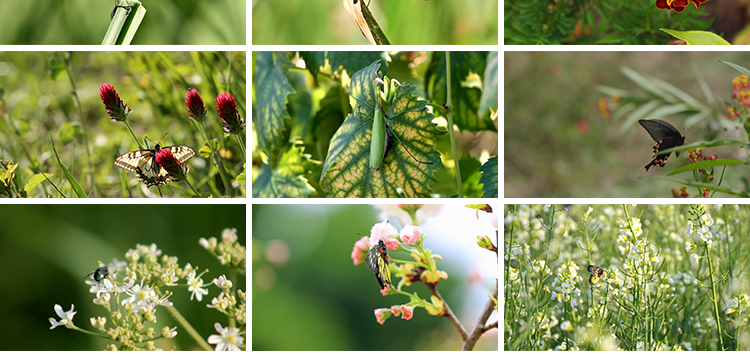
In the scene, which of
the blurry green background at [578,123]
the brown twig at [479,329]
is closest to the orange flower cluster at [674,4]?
the blurry green background at [578,123]

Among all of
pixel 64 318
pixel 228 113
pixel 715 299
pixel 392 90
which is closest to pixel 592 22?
pixel 392 90

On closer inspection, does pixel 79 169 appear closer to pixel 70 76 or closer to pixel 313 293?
pixel 70 76

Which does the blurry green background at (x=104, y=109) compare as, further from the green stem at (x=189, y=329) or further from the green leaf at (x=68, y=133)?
the green stem at (x=189, y=329)

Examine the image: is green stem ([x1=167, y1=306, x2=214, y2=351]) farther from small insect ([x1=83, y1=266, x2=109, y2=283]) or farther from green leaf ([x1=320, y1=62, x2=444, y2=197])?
green leaf ([x1=320, y1=62, x2=444, y2=197])

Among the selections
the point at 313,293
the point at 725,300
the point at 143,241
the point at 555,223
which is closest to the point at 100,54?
the point at 143,241

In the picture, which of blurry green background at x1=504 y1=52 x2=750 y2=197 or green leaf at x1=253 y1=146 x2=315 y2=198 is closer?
green leaf at x1=253 y1=146 x2=315 y2=198

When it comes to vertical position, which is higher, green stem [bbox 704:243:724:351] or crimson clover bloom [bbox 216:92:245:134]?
crimson clover bloom [bbox 216:92:245:134]

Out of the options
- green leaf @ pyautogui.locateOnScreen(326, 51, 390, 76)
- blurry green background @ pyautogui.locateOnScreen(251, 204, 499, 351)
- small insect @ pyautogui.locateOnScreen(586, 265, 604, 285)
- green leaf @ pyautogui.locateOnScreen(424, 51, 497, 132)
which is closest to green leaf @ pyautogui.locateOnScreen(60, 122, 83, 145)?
blurry green background @ pyautogui.locateOnScreen(251, 204, 499, 351)
